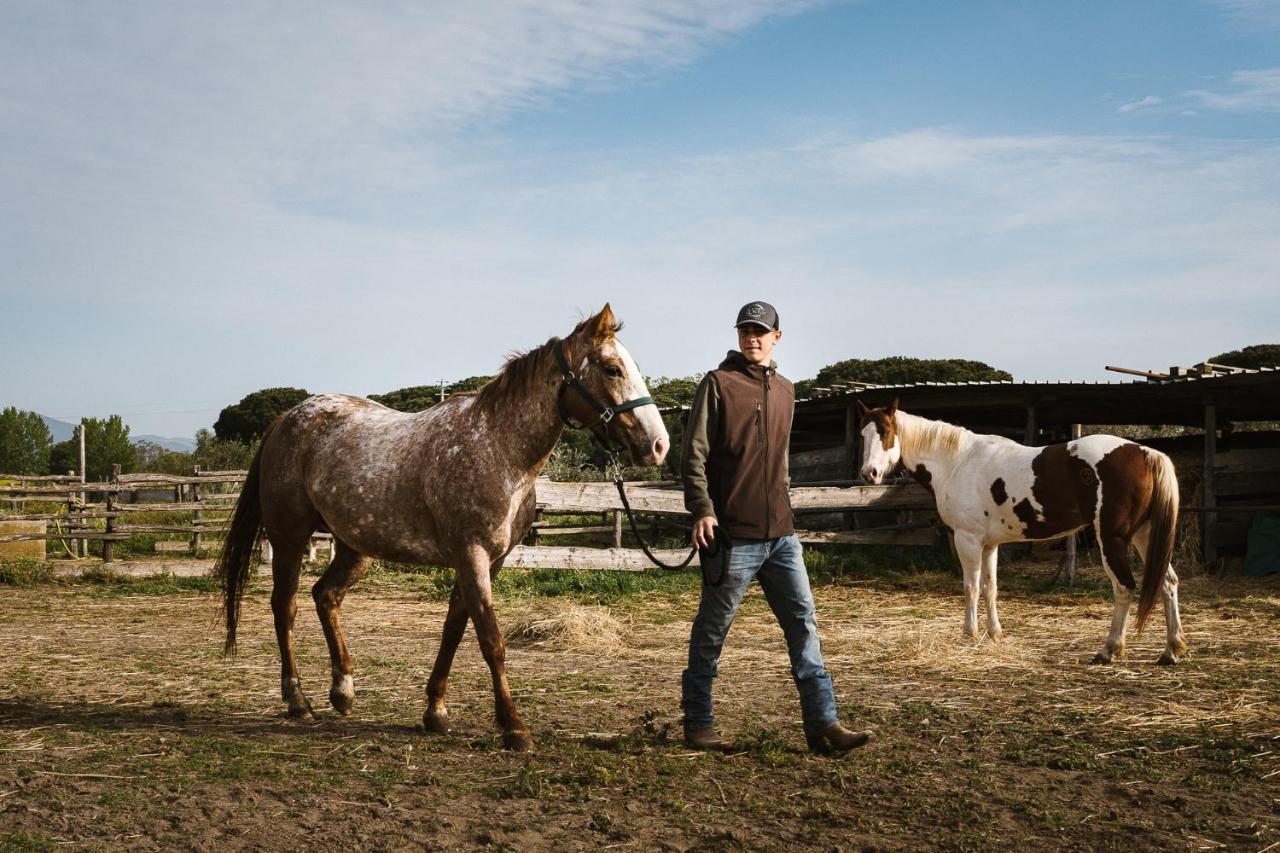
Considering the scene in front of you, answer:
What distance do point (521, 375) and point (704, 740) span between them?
6.17 feet

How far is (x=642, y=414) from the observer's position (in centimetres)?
435

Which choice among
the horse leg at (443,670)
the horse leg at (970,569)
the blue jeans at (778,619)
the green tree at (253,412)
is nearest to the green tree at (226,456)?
the green tree at (253,412)

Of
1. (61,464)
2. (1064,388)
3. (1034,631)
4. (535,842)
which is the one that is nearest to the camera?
(535,842)

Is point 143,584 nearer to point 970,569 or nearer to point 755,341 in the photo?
point 970,569

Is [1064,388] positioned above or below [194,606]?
above

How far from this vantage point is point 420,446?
4.98 meters

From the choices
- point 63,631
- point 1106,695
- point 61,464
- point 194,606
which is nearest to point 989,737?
point 1106,695

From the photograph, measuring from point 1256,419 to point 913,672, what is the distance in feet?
37.7

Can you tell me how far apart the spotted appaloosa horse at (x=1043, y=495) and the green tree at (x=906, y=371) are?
2822cm

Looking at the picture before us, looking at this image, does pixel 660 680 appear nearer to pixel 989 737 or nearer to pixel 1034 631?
pixel 989 737

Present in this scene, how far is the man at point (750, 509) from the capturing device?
167 inches

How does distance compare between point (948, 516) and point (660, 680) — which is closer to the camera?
point (660, 680)

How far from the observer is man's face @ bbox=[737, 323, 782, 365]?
4332 mm

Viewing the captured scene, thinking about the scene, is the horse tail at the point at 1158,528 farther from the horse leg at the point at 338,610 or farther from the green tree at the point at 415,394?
the green tree at the point at 415,394
